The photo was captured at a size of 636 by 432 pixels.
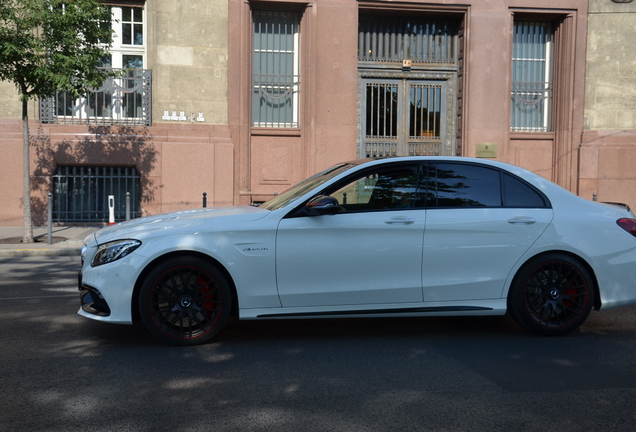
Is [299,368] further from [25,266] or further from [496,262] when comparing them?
[25,266]

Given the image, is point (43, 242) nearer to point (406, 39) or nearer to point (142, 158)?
point (142, 158)

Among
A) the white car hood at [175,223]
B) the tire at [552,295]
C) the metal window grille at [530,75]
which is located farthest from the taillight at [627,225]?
the metal window grille at [530,75]

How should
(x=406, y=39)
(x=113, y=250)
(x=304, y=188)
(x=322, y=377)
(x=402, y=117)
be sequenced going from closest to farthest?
(x=322, y=377) → (x=113, y=250) → (x=304, y=188) → (x=406, y=39) → (x=402, y=117)

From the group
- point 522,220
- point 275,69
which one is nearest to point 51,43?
point 275,69

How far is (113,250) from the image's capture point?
18.1 ft

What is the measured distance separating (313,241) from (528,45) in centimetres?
1571

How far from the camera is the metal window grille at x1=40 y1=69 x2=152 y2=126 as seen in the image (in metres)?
17.0

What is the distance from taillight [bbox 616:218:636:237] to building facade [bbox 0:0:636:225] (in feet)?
39.6

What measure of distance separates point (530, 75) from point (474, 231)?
14.8 metres

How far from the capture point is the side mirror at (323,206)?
18.4ft

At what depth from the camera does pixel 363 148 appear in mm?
18562

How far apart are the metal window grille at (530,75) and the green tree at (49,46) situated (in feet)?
36.9

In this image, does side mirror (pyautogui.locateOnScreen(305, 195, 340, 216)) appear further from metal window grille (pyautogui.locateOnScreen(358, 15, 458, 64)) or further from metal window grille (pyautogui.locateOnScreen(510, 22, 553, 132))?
metal window grille (pyautogui.locateOnScreen(510, 22, 553, 132))

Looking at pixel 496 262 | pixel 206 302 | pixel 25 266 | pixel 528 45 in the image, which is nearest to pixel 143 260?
pixel 206 302
